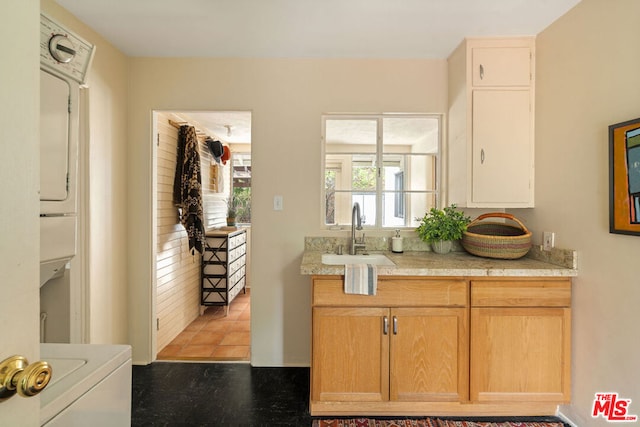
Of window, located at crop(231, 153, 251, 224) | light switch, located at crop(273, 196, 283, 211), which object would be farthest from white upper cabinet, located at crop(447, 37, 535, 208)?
window, located at crop(231, 153, 251, 224)

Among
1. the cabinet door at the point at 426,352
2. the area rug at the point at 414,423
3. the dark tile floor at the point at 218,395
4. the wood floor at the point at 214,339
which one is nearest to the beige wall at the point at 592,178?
the area rug at the point at 414,423

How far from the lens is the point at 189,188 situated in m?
2.86

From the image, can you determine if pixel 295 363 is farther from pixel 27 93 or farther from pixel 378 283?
pixel 27 93

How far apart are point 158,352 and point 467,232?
8.73ft

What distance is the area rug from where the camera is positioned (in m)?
1.77

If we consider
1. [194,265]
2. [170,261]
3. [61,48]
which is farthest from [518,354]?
[194,265]

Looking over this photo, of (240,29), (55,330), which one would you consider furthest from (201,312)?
(240,29)

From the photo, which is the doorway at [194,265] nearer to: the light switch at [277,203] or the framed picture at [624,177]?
the light switch at [277,203]

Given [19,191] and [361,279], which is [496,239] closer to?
[361,279]

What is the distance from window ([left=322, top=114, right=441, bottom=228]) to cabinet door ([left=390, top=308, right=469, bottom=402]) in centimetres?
86

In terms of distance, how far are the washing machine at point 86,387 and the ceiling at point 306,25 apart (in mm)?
1830

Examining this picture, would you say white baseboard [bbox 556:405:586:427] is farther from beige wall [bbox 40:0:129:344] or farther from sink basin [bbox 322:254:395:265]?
beige wall [bbox 40:0:129:344]

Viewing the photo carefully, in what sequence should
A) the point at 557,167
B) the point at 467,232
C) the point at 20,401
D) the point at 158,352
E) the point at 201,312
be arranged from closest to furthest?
the point at 20,401 < the point at 557,167 < the point at 467,232 < the point at 158,352 < the point at 201,312

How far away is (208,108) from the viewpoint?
2383mm
